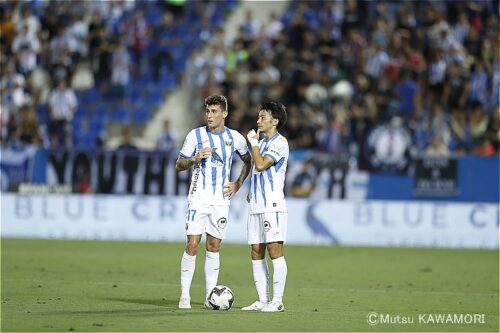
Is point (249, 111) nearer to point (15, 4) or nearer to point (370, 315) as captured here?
point (15, 4)

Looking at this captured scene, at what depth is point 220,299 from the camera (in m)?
11.3

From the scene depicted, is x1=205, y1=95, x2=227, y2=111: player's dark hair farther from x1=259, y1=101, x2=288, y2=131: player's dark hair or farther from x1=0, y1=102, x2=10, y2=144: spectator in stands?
x1=0, y1=102, x2=10, y2=144: spectator in stands

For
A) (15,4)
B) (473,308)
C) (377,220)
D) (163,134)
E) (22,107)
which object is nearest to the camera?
(473,308)

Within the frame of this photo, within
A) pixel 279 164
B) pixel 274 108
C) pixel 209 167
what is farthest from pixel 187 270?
pixel 274 108

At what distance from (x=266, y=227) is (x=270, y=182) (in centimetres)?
51

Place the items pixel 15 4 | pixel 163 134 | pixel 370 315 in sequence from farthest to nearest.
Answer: pixel 15 4
pixel 163 134
pixel 370 315

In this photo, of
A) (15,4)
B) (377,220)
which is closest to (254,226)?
(377,220)

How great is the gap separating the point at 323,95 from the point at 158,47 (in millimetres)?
5485

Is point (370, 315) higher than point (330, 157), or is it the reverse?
point (330, 157)

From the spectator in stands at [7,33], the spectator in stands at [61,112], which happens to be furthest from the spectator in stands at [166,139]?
the spectator in stands at [7,33]

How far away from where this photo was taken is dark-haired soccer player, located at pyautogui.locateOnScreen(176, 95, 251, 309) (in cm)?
1149

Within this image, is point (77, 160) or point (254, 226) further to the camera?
point (77, 160)

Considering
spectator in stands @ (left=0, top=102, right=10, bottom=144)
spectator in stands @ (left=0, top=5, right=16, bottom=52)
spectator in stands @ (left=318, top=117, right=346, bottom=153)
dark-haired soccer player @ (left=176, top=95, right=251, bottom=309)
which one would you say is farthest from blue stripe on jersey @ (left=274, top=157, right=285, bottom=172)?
spectator in stands @ (left=0, top=5, right=16, bottom=52)

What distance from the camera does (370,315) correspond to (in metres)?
11.1
